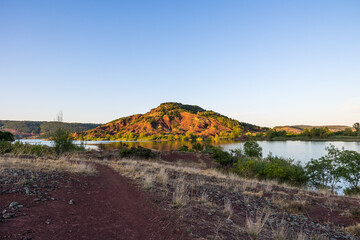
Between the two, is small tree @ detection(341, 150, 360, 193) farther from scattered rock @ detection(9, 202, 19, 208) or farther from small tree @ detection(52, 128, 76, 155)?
small tree @ detection(52, 128, 76, 155)

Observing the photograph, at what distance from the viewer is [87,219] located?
181 inches

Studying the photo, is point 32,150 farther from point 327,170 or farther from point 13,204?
point 327,170

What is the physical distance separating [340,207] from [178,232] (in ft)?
25.8

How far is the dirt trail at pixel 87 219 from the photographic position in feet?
12.4

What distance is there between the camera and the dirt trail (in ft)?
12.4

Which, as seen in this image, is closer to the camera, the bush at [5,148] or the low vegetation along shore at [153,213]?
the low vegetation along shore at [153,213]

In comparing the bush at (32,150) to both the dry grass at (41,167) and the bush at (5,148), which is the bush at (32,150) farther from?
the dry grass at (41,167)

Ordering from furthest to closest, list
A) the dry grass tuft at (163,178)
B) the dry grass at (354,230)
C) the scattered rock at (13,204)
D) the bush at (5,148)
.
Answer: the bush at (5,148)
the dry grass tuft at (163,178)
the dry grass at (354,230)
the scattered rock at (13,204)

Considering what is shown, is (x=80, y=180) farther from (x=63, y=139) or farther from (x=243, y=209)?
(x=63, y=139)

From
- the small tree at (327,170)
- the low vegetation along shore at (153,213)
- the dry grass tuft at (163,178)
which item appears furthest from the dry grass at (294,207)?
the small tree at (327,170)

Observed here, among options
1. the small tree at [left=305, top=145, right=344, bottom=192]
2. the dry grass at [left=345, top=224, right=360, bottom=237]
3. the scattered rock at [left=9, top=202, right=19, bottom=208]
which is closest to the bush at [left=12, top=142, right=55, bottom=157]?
the scattered rock at [left=9, top=202, right=19, bottom=208]

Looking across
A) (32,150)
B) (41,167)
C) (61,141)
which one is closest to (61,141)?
(61,141)

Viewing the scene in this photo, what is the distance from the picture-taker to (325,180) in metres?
17.4

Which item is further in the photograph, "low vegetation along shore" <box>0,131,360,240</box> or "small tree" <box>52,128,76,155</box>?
"small tree" <box>52,128,76,155</box>
